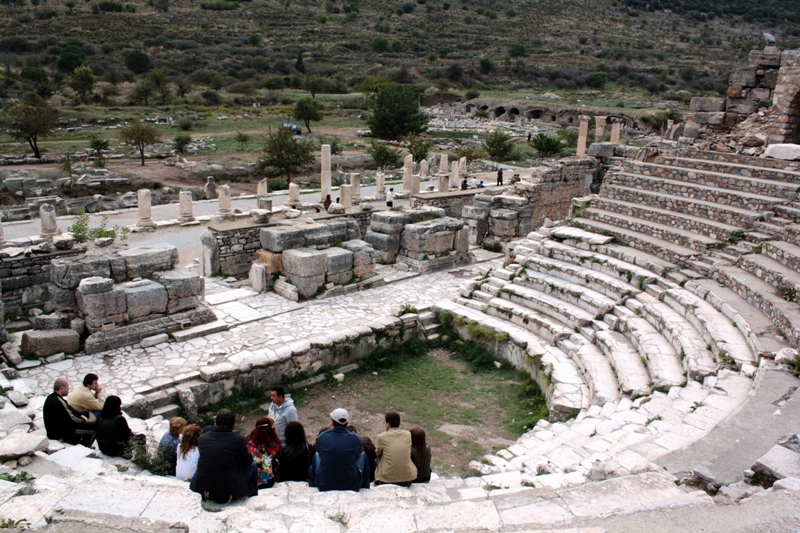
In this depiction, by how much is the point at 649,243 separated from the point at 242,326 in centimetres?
776

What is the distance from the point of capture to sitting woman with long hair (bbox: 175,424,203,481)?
5788 millimetres

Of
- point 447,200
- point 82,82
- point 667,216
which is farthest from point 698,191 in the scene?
point 82,82

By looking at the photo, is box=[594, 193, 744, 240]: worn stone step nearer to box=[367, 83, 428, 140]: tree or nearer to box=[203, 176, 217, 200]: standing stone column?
box=[203, 176, 217, 200]: standing stone column

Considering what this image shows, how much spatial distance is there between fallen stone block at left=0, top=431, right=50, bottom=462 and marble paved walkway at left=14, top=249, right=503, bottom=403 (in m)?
2.08

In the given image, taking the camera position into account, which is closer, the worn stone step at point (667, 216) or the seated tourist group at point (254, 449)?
the seated tourist group at point (254, 449)

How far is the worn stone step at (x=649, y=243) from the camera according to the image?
11.1 m

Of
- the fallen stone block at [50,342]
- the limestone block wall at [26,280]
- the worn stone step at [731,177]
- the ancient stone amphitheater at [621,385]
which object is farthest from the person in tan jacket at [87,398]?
the worn stone step at [731,177]

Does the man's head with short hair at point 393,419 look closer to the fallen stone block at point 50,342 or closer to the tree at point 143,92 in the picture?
the fallen stone block at point 50,342

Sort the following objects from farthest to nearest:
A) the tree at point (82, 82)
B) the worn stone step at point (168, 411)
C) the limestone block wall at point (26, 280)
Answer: the tree at point (82, 82), the limestone block wall at point (26, 280), the worn stone step at point (168, 411)

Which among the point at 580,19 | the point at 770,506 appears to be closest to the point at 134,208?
the point at 770,506

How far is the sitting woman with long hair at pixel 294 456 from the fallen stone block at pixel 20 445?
2.32 m

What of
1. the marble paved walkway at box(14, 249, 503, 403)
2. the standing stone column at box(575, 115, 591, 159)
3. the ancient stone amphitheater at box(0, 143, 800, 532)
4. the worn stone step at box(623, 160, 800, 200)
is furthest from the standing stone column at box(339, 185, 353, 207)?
the standing stone column at box(575, 115, 591, 159)

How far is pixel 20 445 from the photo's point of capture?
19.0ft

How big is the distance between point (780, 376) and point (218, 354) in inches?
301
